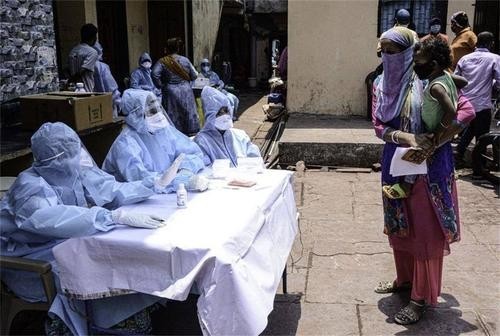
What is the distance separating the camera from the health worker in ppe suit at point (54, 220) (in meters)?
2.26

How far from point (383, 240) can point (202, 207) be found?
2.25m

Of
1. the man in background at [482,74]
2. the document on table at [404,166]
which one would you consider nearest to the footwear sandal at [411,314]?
the document on table at [404,166]

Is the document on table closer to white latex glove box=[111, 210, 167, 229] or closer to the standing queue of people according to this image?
the standing queue of people

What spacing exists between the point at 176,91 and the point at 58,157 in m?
4.46

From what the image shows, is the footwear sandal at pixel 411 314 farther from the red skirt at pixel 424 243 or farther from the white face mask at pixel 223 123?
the white face mask at pixel 223 123

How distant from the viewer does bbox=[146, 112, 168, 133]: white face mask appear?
132 inches

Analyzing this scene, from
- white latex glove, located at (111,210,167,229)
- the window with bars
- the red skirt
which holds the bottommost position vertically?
the red skirt

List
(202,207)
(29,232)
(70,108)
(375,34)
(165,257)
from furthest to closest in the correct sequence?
(375,34) → (70,108) → (202,207) → (29,232) → (165,257)

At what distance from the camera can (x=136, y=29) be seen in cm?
931

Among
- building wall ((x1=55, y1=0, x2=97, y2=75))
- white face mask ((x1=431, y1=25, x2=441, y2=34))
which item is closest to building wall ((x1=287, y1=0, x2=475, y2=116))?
white face mask ((x1=431, y1=25, x2=441, y2=34))

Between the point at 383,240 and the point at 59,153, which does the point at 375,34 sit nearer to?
the point at 383,240

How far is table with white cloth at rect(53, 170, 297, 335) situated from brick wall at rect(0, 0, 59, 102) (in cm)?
241

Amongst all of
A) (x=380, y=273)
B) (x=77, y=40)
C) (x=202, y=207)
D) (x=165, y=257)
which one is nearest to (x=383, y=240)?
(x=380, y=273)

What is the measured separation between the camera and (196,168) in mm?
3338
